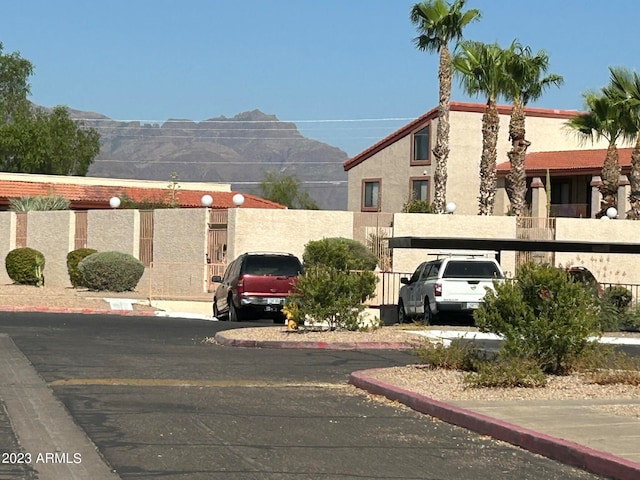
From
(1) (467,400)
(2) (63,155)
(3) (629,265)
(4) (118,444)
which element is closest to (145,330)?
(1) (467,400)

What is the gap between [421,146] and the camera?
2783 inches

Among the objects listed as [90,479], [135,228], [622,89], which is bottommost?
[90,479]

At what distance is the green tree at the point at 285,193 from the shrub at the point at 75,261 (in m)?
78.1

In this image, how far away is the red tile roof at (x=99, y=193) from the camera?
67000 millimetres

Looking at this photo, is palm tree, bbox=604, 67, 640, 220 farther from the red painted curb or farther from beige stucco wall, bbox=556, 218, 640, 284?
the red painted curb

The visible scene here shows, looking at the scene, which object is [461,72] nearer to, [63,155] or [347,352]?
[347,352]

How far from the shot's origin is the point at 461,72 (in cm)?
5331

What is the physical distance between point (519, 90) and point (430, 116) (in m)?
15.5

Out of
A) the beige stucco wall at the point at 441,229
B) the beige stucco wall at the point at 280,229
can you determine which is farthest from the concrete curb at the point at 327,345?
the beige stucco wall at the point at 441,229

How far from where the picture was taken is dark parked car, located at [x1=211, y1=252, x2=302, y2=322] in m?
29.4

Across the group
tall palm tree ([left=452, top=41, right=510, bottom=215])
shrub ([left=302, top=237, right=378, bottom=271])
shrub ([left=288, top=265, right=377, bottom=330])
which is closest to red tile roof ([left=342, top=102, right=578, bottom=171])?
tall palm tree ([left=452, top=41, right=510, bottom=215])

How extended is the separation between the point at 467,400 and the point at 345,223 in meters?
28.3

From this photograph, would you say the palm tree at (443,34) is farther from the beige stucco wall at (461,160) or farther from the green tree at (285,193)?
the green tree at (285,193)

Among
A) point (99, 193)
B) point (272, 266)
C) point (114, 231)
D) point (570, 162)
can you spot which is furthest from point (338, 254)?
point (99, 193)
